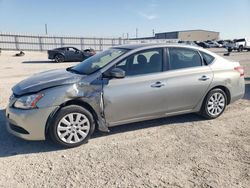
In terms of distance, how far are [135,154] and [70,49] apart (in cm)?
1963

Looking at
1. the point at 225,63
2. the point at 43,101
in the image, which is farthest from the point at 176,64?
the point at 43,101

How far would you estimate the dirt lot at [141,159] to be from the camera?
307cm

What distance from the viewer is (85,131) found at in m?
4.06

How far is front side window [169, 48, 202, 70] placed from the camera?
472 cm

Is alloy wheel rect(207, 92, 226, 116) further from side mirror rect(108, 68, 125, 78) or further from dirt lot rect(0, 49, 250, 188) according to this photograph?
side mirror rect(108, 68, 125, 78)

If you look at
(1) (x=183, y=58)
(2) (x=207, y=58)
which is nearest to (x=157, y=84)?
(1) (x=183, y=58)

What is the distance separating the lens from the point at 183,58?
4863 millimetres

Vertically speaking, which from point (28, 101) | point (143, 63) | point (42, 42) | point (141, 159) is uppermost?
point (42, 42)

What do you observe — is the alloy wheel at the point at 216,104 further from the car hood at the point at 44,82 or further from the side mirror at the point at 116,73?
the car hood at the point at 44,82

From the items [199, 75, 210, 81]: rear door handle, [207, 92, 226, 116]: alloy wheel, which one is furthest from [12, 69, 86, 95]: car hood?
[207, 92, 226, 116]: alloy wheel

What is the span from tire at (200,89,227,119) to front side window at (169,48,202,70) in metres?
0.72

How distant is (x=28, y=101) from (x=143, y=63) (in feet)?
6.88

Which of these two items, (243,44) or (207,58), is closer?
(207,58)

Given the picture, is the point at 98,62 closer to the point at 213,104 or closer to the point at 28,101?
the point at 28,101
